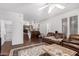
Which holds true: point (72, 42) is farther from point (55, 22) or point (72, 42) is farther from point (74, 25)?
point (55, 22)

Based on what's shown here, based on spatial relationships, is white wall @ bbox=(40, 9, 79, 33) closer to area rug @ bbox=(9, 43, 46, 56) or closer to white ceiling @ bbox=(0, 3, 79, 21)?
white ceiling @ bbox=(0, 3, 79, 21)

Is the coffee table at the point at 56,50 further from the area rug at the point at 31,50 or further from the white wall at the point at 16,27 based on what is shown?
the white wall at the point at 16,27

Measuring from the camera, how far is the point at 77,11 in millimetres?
1770

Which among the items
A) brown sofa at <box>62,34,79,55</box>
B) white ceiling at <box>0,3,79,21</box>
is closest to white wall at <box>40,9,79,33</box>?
white ceiling at <box>0,3,79,21</box>

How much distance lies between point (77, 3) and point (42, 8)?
2.35 ft

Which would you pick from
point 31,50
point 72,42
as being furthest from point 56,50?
point 31,50

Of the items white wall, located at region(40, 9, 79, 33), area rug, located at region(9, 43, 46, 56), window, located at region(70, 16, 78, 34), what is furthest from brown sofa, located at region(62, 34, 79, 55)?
area rug, located at region(9, 43, 46, 56)

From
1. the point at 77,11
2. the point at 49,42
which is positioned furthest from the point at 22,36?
the point at 77,11

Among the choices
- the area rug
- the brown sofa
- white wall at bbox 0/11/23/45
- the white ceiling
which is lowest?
the area rug

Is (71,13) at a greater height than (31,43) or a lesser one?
greater

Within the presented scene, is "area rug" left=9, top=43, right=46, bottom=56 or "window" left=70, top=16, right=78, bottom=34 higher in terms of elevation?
"window" left=70, top=16, right=78, bottom=34

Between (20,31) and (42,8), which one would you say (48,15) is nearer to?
(42,8)

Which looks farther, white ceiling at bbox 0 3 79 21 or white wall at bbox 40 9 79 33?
white wall at bbox 40 9 79 33

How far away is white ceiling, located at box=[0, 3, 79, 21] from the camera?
1751 millimetres
